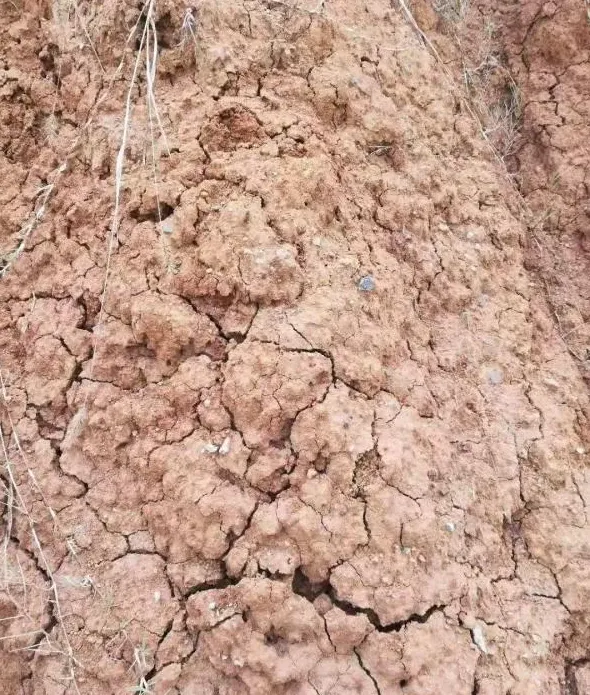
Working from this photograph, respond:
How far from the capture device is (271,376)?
5.99 ft

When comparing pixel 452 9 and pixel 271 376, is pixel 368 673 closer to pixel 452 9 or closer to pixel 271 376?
pixel 271 376

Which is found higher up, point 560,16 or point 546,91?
point 560,16

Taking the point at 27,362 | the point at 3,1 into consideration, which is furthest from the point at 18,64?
the point at 27,362

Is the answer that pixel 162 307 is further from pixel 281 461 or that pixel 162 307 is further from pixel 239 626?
pixel 239 626

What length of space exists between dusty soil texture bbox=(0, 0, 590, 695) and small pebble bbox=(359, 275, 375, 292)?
1cm

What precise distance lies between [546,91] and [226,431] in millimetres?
2097

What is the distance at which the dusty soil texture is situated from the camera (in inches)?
67.7

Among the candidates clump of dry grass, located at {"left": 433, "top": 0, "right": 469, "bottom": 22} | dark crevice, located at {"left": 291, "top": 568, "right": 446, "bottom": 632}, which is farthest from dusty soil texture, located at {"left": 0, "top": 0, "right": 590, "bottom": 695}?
clump of dry grass, located at {"left": 433, "top": 0, "right": 469, "bottom": 22}

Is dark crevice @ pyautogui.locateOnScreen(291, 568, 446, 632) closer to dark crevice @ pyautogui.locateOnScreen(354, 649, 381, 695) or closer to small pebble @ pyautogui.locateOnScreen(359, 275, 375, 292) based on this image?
dark crevice @ pyautogui.locateOnScreen(354, 649, 381, 695)

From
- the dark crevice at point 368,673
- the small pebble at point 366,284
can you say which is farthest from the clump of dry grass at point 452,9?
the dark crevice at point 368,673

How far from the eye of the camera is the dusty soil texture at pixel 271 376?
172 cm

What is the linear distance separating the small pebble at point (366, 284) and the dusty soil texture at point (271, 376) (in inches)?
0.4

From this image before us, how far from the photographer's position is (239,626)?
168 centimetres

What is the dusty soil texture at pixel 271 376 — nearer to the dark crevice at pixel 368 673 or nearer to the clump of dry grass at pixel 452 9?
the dark crevice at pixel 368 673
